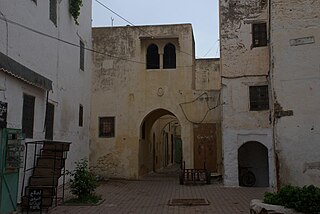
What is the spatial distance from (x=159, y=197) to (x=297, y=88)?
612 centimetres

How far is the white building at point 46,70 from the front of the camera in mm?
9602

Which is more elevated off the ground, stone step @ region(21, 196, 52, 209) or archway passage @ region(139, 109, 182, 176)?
archway passage @ region(139, 109, 182, 176)

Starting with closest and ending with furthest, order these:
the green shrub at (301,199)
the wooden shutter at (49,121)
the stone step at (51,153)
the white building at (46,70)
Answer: the green shrub at (301,199) < the white building at (46,70) < the stone step at (51,153) < the wooden shutter at (49,121)

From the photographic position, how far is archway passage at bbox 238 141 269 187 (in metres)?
17.9

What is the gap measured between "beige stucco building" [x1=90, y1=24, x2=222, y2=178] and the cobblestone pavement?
6.22ft

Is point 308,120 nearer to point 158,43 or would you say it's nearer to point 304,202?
point 304,202

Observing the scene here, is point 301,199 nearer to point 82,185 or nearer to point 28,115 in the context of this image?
point 82,185

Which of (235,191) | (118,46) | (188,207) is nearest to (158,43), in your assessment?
(118,46)

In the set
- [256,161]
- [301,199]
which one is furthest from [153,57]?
[301,199]

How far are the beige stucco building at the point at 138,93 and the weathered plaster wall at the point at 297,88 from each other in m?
9.16

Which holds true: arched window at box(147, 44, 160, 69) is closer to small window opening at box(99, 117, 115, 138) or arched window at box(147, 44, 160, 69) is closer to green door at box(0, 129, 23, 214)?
small window opening at box(99, 117, 115, 138)

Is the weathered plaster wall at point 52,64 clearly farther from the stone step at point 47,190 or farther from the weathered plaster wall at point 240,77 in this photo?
the weathered plaster wall at point 240,77

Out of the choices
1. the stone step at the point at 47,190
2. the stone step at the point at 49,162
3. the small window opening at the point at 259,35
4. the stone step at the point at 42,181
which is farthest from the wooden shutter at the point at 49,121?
the small window opening at the point at 259,35

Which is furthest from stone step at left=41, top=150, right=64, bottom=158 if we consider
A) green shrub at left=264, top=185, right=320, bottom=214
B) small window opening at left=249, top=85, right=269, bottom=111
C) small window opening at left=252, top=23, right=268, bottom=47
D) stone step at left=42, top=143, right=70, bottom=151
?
small window opening at left=252, top=23, right=268, bottom=47
